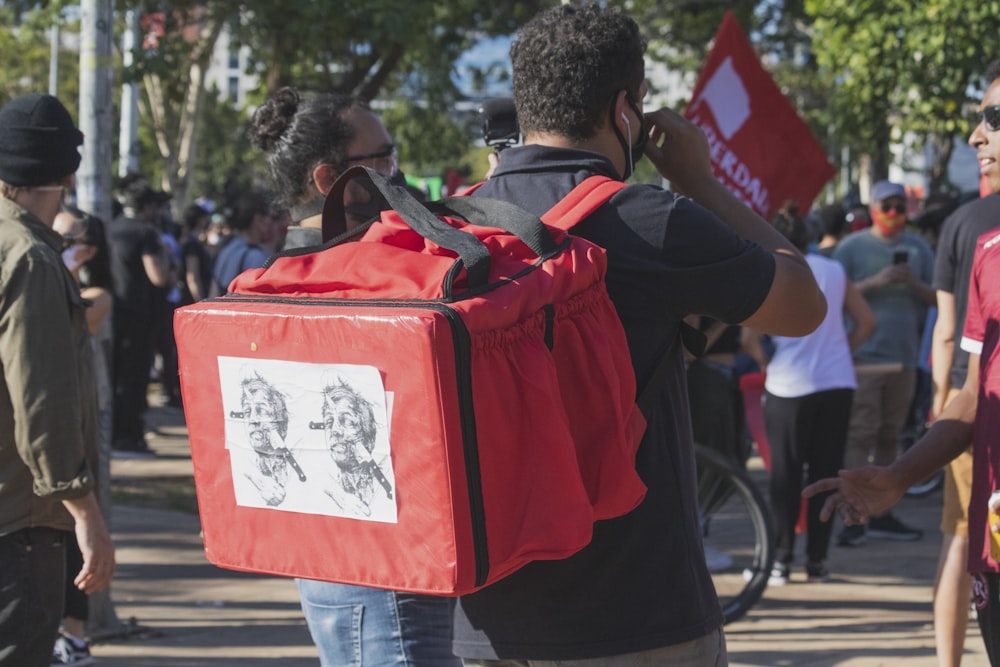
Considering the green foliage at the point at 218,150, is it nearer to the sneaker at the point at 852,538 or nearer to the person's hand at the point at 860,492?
the sneaker at the point at 852,538

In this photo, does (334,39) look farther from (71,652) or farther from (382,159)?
(382,159)

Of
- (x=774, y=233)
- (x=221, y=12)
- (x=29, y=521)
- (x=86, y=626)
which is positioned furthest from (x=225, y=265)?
(x=774, y=233)

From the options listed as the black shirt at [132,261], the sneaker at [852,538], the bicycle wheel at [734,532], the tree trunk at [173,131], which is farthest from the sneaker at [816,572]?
the tree trunk at [173,131]

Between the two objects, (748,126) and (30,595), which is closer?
(30,595)

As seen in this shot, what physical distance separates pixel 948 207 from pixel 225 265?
6.72 m

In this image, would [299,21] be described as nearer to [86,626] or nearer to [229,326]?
[86,626]

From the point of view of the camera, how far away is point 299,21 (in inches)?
392

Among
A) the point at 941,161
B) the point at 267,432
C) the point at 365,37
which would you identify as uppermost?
the point at 365,37

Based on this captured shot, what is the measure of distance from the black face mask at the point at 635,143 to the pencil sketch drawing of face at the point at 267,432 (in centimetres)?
81

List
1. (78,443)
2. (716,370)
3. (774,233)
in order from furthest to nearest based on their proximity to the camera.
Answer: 1. (716,370)
2. (78,443)
3. (774,233)

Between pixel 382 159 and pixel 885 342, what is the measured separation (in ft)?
18.1

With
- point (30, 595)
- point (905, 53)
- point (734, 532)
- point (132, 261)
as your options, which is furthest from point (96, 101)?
point (905, 53)

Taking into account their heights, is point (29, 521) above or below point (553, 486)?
below

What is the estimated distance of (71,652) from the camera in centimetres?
541
